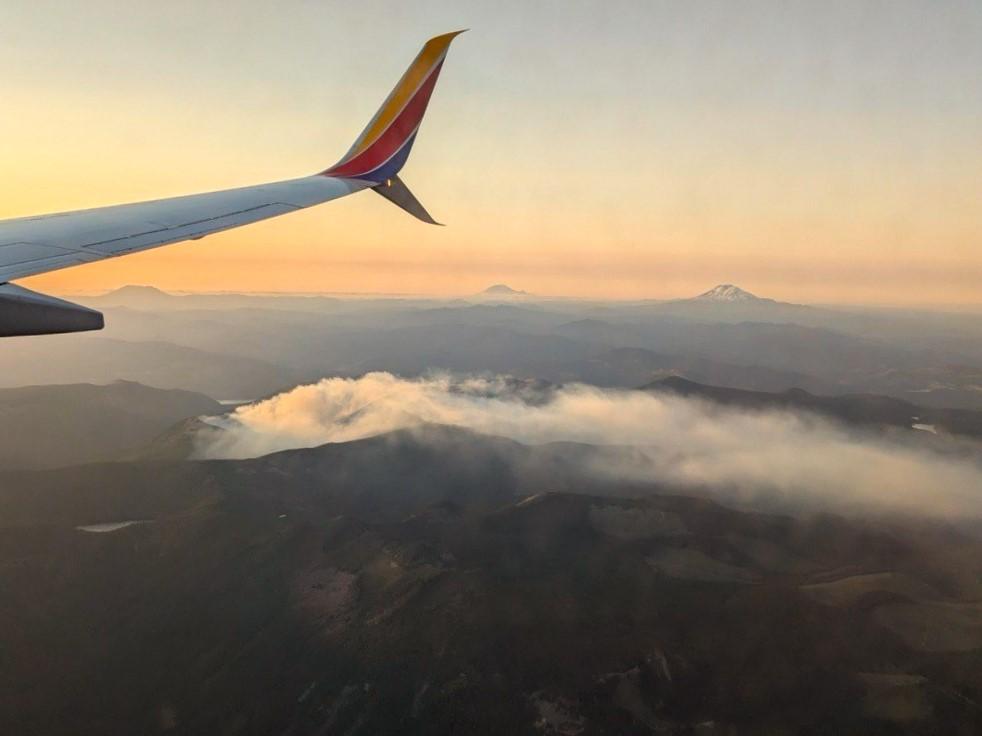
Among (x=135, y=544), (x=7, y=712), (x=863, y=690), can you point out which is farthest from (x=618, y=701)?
(x=135, y=544)

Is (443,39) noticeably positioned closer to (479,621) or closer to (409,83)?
Answer: (409,83)

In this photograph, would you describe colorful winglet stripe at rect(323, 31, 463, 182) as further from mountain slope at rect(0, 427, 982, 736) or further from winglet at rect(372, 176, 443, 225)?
mountain slope at rect(0, 427, 982, 736)

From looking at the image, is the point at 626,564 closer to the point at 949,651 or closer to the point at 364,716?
the point at 949,651

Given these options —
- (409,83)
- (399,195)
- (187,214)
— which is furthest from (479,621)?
(409,83)

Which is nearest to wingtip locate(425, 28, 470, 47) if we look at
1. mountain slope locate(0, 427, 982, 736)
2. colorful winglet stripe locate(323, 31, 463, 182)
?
colorful winglet stripe locate(323, 31, 463, 182)

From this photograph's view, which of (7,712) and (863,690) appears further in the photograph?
(7,712)

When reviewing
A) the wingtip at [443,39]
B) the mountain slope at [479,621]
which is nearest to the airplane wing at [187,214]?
the wingtip at [443,39]
